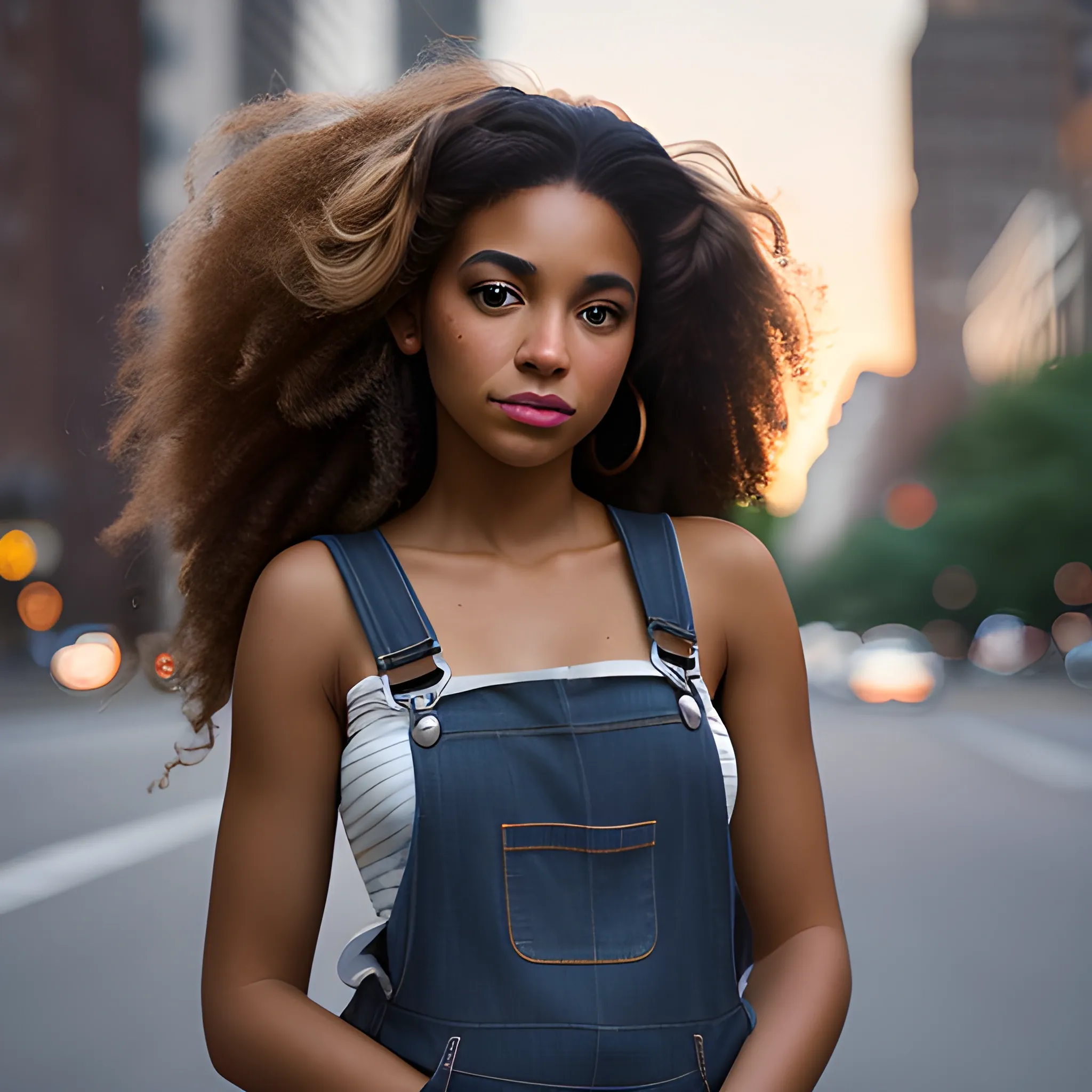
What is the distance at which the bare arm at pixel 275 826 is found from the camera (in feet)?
6.79

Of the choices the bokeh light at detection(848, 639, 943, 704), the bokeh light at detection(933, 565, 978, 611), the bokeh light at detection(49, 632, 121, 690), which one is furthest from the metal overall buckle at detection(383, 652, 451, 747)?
the bokeh light at detection(933, 565, 978, 611)

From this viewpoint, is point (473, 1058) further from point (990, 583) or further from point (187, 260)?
point (990, 583)

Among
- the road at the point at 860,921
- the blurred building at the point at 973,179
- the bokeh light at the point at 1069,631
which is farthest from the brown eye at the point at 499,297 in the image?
the blurred building at the point at 973,179

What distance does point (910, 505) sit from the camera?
6319 cm

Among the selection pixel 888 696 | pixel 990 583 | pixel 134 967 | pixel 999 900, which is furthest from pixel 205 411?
pixel 990 583

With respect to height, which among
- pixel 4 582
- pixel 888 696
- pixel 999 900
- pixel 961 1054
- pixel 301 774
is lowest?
pixel 4 582

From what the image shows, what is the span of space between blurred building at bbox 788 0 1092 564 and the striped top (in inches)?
2832

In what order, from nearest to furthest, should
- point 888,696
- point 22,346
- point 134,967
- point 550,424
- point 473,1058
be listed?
1. point 473,1058
2. point 550,424
3. point 134,967
4. point 888,696
5. point 22,346

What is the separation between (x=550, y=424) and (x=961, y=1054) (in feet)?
15.0

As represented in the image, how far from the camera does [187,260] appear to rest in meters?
2.43

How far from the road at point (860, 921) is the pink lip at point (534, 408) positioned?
3.01 metres

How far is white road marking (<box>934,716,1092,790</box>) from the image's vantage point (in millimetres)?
14625

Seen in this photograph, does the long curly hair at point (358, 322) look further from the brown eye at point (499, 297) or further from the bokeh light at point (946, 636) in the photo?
the bokeh light at point (946, 636)

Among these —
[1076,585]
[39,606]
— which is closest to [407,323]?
[39,606]
